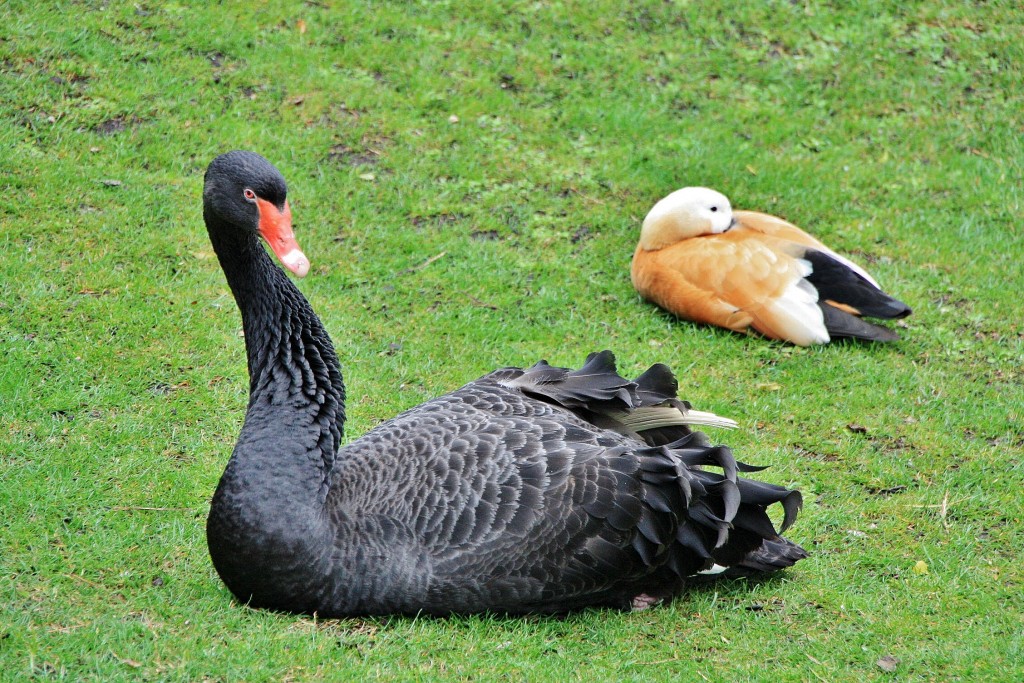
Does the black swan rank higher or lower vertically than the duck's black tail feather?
lower

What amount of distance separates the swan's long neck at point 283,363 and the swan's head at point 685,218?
3302 millimetres

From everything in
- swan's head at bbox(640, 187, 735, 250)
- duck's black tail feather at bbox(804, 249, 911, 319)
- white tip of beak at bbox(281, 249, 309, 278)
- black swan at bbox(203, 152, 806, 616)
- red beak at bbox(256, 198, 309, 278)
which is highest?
red beak at bbox(256, 198, 309, 278)

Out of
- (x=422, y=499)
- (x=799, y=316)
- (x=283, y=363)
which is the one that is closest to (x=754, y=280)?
(x=799, y=316)

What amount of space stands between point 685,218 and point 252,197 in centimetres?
373

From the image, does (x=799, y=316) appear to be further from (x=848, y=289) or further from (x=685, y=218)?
(x=685, y=218)

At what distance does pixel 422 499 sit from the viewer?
4246mm

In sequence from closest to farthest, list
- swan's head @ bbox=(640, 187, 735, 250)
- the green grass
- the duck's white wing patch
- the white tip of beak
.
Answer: the white tip of beak → the green grass → the duck's white wing patch → swan's head @ bbox=(640, 187, 735, 250)

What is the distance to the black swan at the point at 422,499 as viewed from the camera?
4.12 m

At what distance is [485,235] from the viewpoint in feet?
25.4

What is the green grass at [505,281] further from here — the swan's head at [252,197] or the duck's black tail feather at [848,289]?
the swan's head at [252,197]

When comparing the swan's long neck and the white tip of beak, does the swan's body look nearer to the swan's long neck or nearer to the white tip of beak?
the swan's long neck

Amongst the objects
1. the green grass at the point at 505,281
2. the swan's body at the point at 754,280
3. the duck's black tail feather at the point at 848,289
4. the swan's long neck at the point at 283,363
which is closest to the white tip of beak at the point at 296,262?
the swan's long neck at the point at 283,363

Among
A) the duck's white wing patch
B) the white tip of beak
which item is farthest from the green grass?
the white tip of beak

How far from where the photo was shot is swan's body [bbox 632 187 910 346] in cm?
684
